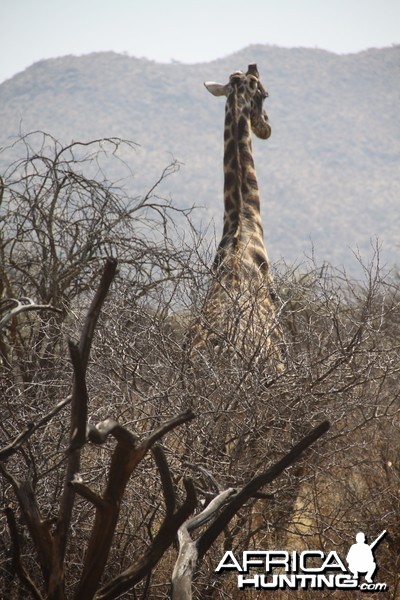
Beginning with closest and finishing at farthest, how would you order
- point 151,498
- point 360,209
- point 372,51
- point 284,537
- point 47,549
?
point 47,549
point 151,498
point 284,537
point 360,209
point 372,51

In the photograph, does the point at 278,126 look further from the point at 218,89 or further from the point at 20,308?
the point at 20,308

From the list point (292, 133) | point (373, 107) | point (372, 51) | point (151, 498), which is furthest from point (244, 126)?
point (372, 51)

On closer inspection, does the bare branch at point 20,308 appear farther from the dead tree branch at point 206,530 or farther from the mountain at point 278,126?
the mountain at point 278,126

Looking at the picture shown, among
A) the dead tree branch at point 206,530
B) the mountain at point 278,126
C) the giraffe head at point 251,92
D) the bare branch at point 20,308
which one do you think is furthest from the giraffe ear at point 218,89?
the mountain at point 278,126

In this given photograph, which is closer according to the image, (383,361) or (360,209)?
(383,361)

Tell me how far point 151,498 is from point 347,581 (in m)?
0.88

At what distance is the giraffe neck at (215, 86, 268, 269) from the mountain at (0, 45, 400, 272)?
2459 inches

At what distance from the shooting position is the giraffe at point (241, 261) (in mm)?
4961

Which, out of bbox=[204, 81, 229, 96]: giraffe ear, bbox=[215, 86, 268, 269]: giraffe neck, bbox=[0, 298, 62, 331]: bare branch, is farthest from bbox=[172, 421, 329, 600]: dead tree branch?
bbox=[204, 81, 229, 96]: giraffe ear

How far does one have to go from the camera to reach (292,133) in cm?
10131

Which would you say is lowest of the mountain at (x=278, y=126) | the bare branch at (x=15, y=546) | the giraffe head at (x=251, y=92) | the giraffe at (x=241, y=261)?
the bare branch at (x=15, y=546)

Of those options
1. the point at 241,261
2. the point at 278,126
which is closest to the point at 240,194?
the point at 241,261

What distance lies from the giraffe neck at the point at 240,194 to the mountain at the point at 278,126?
→ 205 ft

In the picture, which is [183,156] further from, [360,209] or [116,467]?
[116,467]
